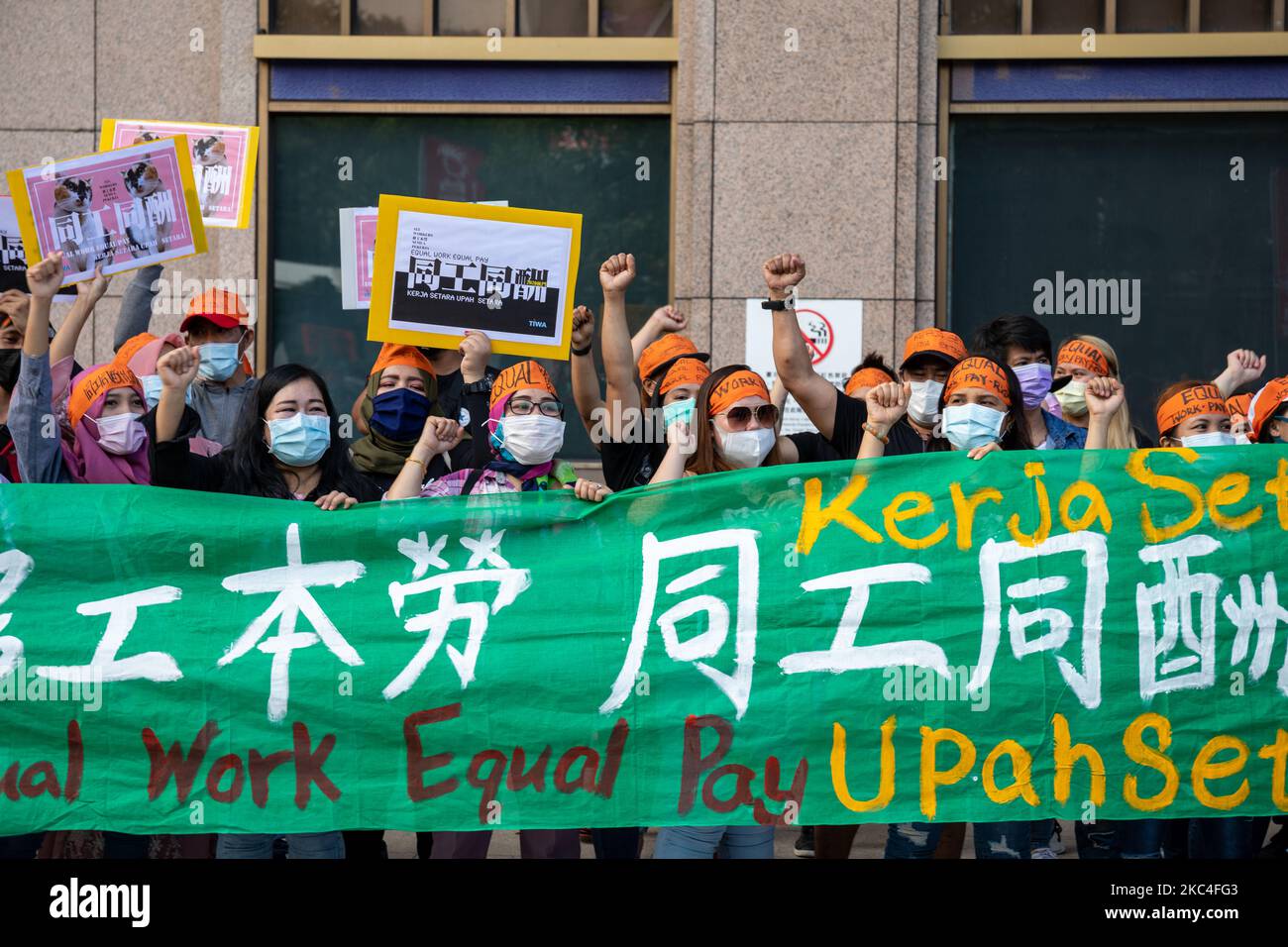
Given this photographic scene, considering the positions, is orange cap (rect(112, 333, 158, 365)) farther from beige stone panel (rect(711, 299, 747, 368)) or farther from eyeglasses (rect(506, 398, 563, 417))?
beige stone panel (rect(711, 299, 747, 368))

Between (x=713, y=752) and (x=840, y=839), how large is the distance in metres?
0.82

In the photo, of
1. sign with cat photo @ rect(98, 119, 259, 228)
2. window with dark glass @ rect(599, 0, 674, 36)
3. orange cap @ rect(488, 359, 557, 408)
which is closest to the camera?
orange cap @ rect(488, 359, 557, 408)

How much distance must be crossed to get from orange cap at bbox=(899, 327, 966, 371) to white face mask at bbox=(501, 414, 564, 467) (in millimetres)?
1494

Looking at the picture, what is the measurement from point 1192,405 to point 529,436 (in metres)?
2.35

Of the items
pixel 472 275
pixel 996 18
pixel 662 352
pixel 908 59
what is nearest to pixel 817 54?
pixel 908 59

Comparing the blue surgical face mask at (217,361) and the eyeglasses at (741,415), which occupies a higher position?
the blue surgical face mask at (217,361)

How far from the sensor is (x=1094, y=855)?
5.67m

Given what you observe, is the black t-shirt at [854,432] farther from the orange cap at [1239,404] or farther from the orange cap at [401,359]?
the orange cap at [1239,404]

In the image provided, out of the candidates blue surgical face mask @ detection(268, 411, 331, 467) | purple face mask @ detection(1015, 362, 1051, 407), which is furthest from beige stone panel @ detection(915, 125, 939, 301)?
blue surgical face mask @ detection(268, 411, 331, 467)

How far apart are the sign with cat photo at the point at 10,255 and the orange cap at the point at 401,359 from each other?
183 cm

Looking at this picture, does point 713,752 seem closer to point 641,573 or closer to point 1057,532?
point 641,573

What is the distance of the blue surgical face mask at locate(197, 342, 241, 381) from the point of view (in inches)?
243

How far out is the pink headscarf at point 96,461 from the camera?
Result: 5.22 m

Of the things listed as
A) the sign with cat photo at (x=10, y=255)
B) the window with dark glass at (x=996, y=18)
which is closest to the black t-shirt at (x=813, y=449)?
the sign with cat photo at (x=10, y=255)
